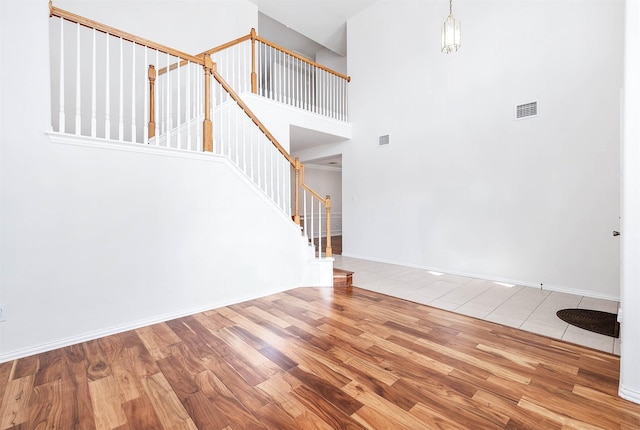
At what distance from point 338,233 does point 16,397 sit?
834 cm

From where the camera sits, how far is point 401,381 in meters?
1.78

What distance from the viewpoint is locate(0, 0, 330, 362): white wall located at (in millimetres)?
2074

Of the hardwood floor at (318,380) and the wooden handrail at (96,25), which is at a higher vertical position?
the wooden handrail at (96,25)

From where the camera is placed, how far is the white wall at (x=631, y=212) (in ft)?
5.24

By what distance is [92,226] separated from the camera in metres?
2.37

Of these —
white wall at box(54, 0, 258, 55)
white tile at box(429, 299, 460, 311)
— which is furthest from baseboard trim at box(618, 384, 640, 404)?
white wall at box(54, 0, 258, 55)

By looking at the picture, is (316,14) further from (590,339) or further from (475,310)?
(590,339)

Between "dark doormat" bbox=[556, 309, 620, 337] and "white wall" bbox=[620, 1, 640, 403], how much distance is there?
3.57 ft

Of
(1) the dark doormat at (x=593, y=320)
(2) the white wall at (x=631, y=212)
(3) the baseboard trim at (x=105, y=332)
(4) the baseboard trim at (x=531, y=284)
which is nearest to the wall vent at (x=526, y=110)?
(4) the baseboard trim at (x=531, y=284)

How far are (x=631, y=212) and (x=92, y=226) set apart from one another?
12.4 ft

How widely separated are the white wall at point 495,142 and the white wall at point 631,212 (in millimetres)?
2228

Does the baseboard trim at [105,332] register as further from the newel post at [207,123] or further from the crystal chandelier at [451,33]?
the crystal chandelier at [451,33]

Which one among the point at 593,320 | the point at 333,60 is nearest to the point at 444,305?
the point at 593,320

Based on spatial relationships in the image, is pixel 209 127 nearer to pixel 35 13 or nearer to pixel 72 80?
pixel 35 13
